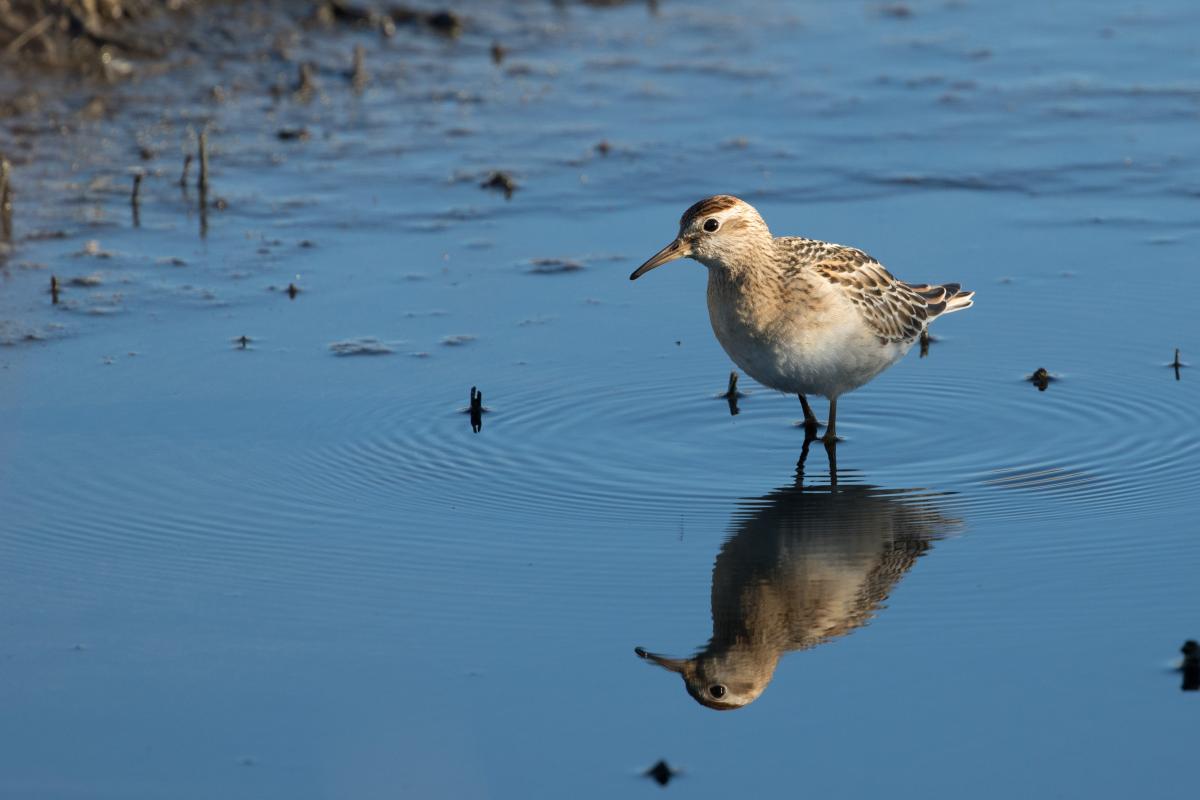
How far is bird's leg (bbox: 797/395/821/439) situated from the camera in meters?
8.87

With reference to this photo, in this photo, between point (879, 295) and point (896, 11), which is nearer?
point (879, 295)

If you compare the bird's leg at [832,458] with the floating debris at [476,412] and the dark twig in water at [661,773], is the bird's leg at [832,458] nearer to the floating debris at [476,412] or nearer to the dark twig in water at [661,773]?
the floating debris at [476,412]

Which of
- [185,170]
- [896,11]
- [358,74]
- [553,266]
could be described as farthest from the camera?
[896,11]

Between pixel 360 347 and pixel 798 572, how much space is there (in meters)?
3.54

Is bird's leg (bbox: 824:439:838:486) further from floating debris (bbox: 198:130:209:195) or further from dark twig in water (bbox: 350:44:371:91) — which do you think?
dark twig in water (bbox: 350:44:371:91)

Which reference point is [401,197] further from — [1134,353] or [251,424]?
[1134,353]

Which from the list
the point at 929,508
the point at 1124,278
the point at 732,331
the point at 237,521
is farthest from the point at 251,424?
the point at 1124,278

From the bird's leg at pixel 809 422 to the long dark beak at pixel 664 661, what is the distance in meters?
2.79

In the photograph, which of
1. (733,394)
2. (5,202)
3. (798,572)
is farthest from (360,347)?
(798,572)

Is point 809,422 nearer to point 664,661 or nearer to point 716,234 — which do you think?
point 716,234

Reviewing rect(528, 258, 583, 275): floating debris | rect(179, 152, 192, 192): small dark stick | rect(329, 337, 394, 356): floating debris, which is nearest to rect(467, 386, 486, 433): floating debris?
rect(329, 337, 394, 356): floating debris

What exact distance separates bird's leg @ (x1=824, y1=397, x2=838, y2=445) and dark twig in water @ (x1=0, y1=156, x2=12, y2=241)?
543cm

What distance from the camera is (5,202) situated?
1145cm

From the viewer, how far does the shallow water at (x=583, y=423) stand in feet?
19.4
